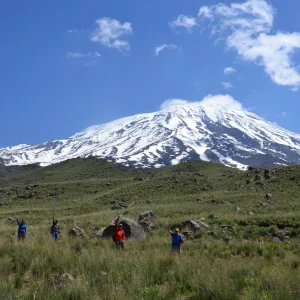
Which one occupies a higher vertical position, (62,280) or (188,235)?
(62,280)

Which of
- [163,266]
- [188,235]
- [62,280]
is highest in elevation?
[163,266]

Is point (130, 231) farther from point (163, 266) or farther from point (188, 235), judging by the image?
point (163, 266)

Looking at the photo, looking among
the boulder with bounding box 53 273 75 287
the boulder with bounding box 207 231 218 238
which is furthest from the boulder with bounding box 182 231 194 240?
the boulder with bounding box 53 273 75 287

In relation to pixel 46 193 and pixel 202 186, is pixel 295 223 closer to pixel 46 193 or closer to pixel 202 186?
pixel 202 186

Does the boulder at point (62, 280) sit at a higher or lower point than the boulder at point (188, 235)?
higher

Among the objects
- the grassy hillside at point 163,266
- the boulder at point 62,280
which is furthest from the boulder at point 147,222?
the boulder at point 62,280

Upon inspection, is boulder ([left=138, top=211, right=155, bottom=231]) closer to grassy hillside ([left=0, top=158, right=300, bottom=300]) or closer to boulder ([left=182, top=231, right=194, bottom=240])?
grassy hillside ([left=0, top=158, right=300, bottom=300])

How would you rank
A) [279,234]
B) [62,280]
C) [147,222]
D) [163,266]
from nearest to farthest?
[62,280]
[163,266]
[279,234]
[147,222]

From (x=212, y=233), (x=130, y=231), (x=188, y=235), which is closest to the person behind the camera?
(x=130, y=231)

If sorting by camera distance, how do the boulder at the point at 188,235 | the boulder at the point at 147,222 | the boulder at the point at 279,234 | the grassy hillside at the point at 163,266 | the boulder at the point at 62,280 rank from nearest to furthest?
the grassy hillside at the point at 163,266 < the boulder at the point at 62,280 < the boulder at the point at 279,234 < the boulder at the point at 188,235 < the boulder at the point at 147,222

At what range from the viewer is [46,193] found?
57531 mm

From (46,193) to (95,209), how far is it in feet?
61.7

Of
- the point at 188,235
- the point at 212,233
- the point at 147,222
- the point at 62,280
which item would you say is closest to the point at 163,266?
the point at 62,280

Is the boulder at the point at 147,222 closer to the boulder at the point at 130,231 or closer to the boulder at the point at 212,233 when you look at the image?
the boulder at the point at 212,233
